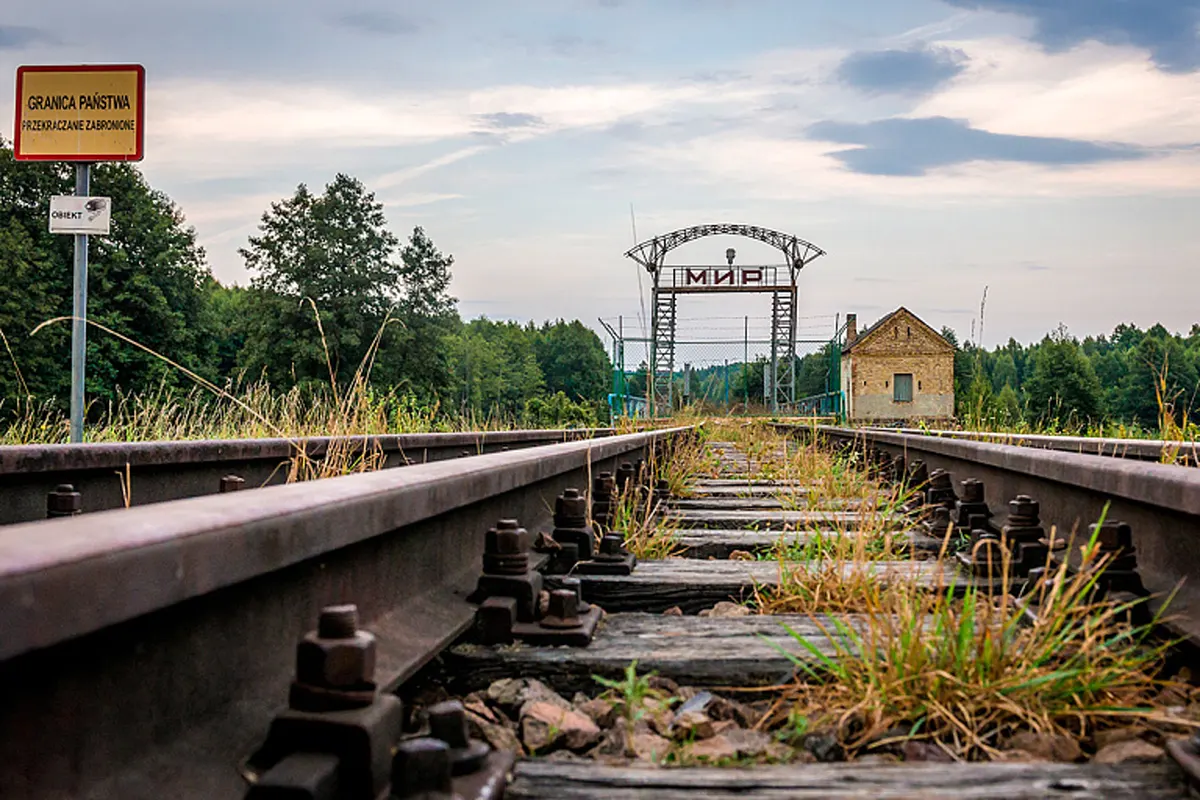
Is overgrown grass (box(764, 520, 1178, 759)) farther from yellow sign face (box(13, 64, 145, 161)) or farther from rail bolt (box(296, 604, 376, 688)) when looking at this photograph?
yellow sign face (box(13, 64, 145, 161))

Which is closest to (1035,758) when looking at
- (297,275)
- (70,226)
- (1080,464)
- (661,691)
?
(661,691)

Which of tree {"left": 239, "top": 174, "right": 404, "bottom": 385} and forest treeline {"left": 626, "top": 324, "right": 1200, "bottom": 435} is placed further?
tree {"left": 239, "top": 174, "right": 404, "bottom": 385}

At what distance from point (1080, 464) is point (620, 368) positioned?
2162 cm

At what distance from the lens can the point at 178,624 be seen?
1.40m

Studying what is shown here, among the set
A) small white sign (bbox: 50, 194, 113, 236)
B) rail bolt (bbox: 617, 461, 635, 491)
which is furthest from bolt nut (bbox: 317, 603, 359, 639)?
small white sign (bbox: 50, 194, 113, 236)

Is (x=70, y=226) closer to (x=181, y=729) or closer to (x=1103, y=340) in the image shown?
(x=181, y=729)

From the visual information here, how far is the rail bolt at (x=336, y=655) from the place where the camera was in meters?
1.42

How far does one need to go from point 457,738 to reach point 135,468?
354 centimetres

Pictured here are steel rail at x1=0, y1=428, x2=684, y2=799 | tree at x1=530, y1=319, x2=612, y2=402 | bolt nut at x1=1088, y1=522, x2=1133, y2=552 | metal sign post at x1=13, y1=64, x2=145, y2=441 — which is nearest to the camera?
steel rail at x1=0, y1=428, x2=684, y2=799

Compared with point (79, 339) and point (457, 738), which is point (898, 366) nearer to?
point (79, 339)

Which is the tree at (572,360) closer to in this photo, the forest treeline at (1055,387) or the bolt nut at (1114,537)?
the forest treeline at (1055,387)

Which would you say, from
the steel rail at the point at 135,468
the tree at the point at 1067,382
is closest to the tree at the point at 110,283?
the tree at the point at 1067,382

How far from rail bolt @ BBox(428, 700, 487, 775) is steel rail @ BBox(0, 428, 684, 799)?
26 centimetres

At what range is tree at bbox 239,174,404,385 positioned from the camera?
5447cm
